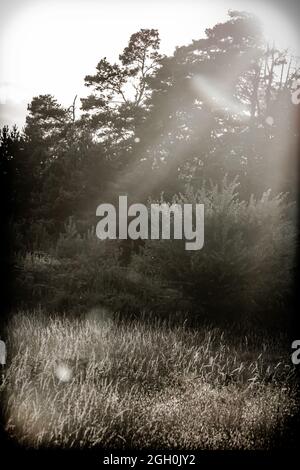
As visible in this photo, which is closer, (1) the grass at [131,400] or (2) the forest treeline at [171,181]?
(1) the grass at [131,400]

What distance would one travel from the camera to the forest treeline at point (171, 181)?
1065cm

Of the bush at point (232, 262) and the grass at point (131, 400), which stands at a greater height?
the bush at point (232, 262)

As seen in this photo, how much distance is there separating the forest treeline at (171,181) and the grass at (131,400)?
128 inches

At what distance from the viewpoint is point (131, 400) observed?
208 inches

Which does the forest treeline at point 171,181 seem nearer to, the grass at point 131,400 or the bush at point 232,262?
the bush at point 232,262

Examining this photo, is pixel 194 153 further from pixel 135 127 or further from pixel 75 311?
pixel 75 311

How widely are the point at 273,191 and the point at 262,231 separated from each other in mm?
11115

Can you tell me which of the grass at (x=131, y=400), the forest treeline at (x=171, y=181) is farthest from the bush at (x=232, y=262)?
the grass at (x=131, y=400)

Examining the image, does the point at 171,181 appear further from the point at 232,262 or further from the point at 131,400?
the point at 131,400


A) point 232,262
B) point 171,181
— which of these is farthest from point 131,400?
point 171,181

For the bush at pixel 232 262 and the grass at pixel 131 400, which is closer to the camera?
the grass at pixel 131 400

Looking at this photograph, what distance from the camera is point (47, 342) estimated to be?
6992 mm

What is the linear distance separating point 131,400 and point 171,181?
1785 cm
